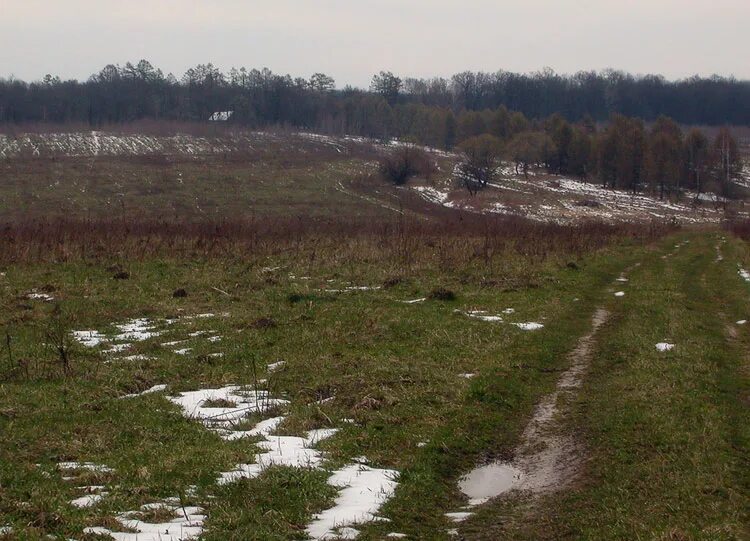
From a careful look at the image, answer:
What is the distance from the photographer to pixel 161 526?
229 inches

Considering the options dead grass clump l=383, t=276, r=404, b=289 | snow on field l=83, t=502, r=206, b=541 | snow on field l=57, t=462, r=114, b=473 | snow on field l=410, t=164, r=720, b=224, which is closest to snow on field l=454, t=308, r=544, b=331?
dead grass clump l=383, t=276, r=404, b=289

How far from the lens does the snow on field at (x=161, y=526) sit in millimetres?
5543

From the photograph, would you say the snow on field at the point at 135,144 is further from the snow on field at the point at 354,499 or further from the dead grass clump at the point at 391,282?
the snow on field at the point at 354,499

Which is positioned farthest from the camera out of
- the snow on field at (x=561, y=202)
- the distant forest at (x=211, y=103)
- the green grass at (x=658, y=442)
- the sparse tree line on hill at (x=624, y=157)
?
the distant forest at (x=211, y=103)

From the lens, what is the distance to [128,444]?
8.09 metres

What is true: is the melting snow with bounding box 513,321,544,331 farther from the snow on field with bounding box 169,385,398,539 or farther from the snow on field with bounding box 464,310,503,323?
the snow on field with bounding box 169,385,398,539

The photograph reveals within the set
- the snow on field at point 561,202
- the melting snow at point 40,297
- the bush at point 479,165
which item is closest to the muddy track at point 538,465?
the melting snow at point 40,297

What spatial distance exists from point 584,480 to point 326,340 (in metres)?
6.85

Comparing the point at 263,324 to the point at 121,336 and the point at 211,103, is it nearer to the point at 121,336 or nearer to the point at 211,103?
the point at 121,336

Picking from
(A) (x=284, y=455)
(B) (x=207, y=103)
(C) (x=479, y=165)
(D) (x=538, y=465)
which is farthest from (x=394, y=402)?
(B) (x=207, y=103)

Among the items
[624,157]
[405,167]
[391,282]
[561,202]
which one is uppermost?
[624,157]

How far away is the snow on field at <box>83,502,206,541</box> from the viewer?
5.54 metres

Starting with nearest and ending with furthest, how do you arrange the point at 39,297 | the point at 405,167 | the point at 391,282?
the point at 39,297, the point at 391,282, the point at 405,167

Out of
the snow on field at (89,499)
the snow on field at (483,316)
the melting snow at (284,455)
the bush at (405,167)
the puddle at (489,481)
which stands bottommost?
the snow on field at (483,316)
